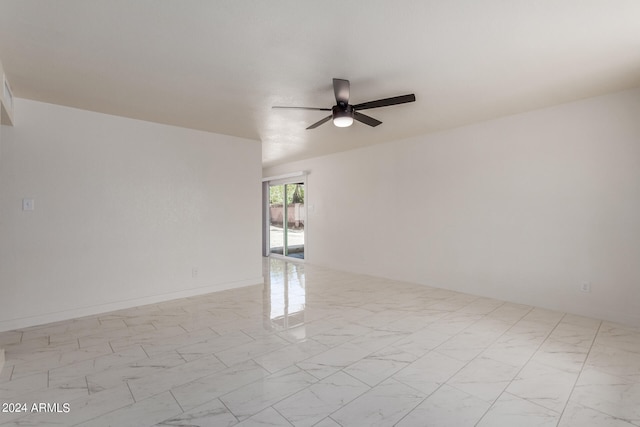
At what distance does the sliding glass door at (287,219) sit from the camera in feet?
24.9

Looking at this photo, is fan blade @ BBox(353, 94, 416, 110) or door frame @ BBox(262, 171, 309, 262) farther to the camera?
door frame @ BBox(262, 171, 309, 262)

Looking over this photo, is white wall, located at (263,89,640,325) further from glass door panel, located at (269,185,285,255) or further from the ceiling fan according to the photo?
glass door panel, located at (269,185,285,255)

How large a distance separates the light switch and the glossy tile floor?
1271 millimetres

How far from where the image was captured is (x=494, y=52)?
241 cm

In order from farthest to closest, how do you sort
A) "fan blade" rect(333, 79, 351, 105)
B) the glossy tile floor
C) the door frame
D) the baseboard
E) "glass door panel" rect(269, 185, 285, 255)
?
"glass door panel" rect(269, 185, 285, 255), the door frame, the baseboard, "fan blade" rect(333, 79, 351, 105), the glossy tile floor

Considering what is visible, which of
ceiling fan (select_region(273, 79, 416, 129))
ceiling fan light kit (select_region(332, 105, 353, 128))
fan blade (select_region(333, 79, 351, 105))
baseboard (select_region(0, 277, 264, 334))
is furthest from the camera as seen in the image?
baseboard (select_region(0, 277, 264, 334))

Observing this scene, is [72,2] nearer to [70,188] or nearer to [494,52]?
[70,188]

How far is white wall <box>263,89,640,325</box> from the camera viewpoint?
330cm

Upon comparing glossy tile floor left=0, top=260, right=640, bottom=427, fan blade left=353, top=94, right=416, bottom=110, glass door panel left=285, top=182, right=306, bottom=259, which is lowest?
glossy tile floor left=0, top=260, right=640, bottom=427

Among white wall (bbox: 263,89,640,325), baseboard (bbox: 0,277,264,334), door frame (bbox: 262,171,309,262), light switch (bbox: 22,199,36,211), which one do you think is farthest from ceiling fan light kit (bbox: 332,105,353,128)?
door frame (bbox: 262,171,309,262)

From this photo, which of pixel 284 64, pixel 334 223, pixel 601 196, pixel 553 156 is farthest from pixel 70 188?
pixel 601 196

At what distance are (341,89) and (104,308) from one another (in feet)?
12.2

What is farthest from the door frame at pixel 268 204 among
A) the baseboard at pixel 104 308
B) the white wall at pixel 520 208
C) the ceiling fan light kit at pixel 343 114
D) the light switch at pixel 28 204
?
the light switch at pixel 28 204

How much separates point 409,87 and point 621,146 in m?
2.38
